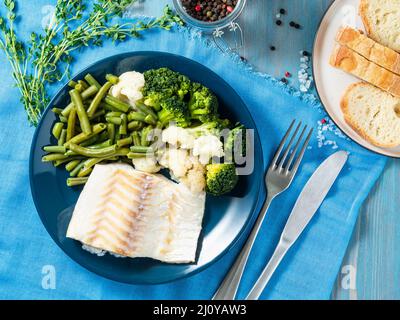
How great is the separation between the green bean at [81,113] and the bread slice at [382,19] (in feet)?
5.73

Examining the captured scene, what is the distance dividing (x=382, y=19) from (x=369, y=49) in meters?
0.24

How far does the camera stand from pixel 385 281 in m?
3.18

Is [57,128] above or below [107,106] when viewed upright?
below

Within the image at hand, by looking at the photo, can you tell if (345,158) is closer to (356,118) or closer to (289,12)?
(356,118)

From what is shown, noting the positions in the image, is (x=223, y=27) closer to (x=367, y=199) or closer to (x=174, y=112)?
(x=174, y=112)

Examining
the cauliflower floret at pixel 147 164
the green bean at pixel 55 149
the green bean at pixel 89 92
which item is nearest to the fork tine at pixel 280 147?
the cauliflower floret at pixel 147 164

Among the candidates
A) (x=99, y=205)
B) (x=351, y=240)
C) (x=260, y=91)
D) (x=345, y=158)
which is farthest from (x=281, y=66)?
(x=99, y=205)

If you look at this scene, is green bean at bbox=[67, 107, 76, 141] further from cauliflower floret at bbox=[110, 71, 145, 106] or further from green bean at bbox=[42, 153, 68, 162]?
cauliflower floret at bbox=[110, 71, 145, 106]

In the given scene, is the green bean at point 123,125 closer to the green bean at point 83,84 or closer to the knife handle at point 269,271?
the green bean at point 83,84

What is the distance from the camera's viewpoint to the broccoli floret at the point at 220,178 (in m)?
2.81

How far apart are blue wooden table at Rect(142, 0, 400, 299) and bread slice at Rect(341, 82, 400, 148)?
0.66ft

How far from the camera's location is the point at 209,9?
3.07 metres

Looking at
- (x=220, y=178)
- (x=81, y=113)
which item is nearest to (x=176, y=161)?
(x=220, y=178)
